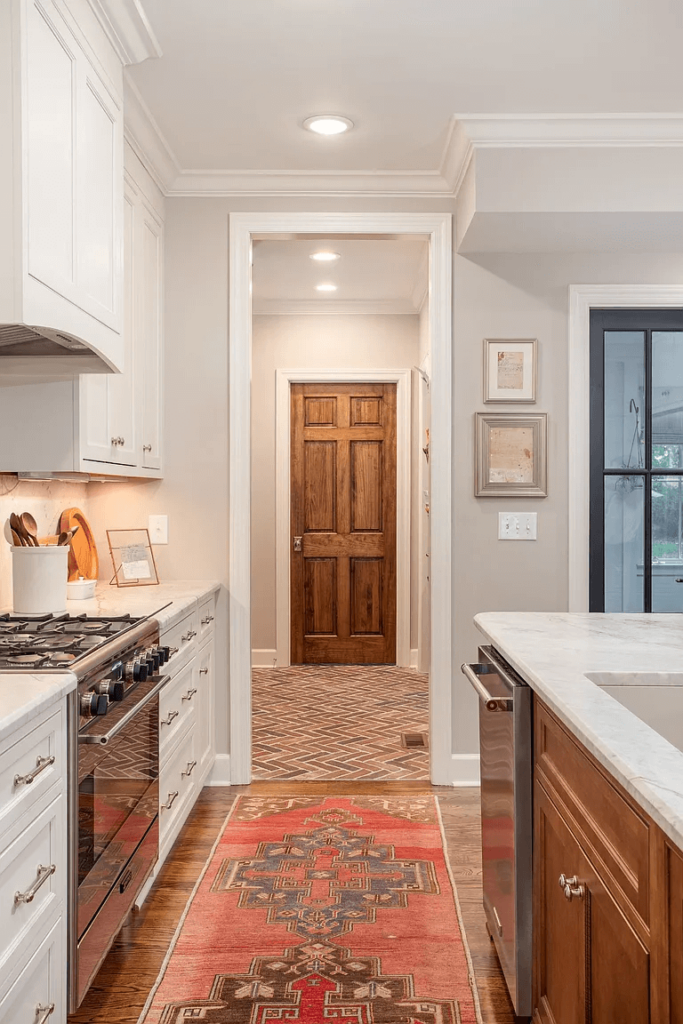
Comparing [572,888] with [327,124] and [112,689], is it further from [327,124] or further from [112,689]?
[327,124]

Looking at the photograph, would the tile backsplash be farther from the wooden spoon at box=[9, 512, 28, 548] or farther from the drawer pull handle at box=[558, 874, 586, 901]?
the drawer pull handle at box=[558, 874, 586, 901]

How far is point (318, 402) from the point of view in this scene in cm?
655

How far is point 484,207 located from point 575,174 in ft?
1.25

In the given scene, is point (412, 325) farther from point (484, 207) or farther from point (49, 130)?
point (49, 130)

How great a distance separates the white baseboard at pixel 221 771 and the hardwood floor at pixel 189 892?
0.06 m

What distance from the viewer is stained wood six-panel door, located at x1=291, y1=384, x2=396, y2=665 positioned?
259 inches

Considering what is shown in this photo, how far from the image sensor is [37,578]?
8.59 feet

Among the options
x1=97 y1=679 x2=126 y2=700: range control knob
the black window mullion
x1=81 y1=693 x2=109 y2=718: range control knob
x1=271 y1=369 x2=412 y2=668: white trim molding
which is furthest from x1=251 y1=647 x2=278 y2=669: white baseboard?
x1=81 y1=693 x2=109 y2=718: range control knob

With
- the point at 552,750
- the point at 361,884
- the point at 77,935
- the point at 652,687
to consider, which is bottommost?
the point at 361,884

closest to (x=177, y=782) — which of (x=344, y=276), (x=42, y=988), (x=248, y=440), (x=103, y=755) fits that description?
(x=103, y=755)

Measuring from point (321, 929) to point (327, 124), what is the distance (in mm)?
2843

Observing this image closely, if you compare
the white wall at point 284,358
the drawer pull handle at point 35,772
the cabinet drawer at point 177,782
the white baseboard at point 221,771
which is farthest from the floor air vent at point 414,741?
the drawer pull handle at point 35,772

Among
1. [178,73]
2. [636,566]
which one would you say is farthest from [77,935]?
[636,566]

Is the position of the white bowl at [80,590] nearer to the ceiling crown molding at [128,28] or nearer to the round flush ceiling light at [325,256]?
the ceiling crown molding at [128,28]
